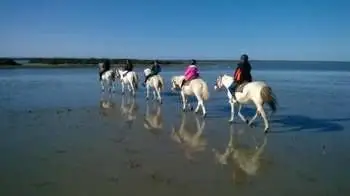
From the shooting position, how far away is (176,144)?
10.1 m

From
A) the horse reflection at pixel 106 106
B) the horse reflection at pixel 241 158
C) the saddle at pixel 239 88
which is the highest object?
the saddle at pixel 239 88

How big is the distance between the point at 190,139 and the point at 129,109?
6.46 metres

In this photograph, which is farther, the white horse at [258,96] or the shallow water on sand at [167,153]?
the white horse at [258,96]

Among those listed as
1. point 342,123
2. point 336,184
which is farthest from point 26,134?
point 342,123

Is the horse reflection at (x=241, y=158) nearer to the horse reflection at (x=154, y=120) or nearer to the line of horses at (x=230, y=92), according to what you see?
the line of horses at (x=230, y=92)

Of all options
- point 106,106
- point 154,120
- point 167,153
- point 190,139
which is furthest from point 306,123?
point 106,106

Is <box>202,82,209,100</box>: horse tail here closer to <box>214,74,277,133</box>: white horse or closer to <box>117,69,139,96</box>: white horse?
<box>214,74,277,133</box>: white horse

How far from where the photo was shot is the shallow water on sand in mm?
6934

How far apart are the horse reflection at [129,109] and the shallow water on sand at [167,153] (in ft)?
0.14

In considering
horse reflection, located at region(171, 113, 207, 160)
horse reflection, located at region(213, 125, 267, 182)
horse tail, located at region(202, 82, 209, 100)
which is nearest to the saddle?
horse reflection, located at region(171, 113, 207, 160)

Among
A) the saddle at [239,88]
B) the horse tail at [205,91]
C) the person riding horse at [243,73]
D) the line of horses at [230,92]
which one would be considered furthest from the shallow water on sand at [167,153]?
the person riding horse at [243,73]

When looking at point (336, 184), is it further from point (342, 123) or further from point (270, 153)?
point (342, 123)

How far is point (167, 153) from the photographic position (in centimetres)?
912

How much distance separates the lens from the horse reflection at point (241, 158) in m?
7.76
